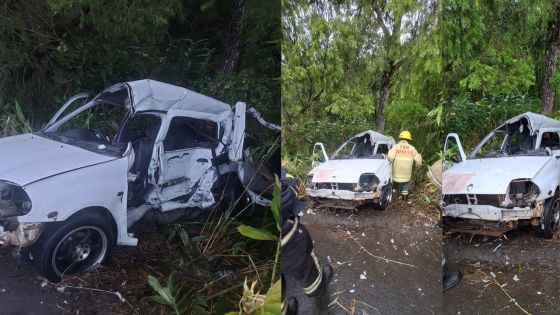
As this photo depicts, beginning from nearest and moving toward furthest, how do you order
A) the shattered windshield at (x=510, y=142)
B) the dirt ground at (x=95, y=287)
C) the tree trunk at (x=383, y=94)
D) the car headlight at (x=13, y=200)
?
the tree trunk at (x=383, y=94) → the shattered windshield at (x=510, y=142) → the car headlight at (x=13, y=200) → the dirt ground at (x=95, y=287)

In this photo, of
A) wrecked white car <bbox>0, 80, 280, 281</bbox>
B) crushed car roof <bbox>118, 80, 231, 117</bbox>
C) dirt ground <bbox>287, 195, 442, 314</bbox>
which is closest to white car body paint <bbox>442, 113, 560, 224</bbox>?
dirt ground <bbox>287, 195, 442, 314</bbox>

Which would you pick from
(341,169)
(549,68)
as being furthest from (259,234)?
(549,68)

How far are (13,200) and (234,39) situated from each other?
0.97m

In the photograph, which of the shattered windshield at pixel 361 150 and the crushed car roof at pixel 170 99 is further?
the crushed car roof at pixel 170 99

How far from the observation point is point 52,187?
1744 millimetres

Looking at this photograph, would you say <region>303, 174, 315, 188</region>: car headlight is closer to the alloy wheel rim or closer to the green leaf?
the green leaf

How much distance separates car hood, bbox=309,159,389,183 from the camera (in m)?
1.21

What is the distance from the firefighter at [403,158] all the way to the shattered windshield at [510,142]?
0.27 metres

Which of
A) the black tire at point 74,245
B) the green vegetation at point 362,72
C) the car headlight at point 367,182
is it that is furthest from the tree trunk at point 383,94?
the black tire at point 74,245

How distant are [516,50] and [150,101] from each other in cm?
122

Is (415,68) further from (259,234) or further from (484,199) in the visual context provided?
(259,234)

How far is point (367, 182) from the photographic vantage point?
4.06 ft

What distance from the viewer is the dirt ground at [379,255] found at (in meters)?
1.22

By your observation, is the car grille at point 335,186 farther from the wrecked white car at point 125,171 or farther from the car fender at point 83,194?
the car fender at point 83,194
